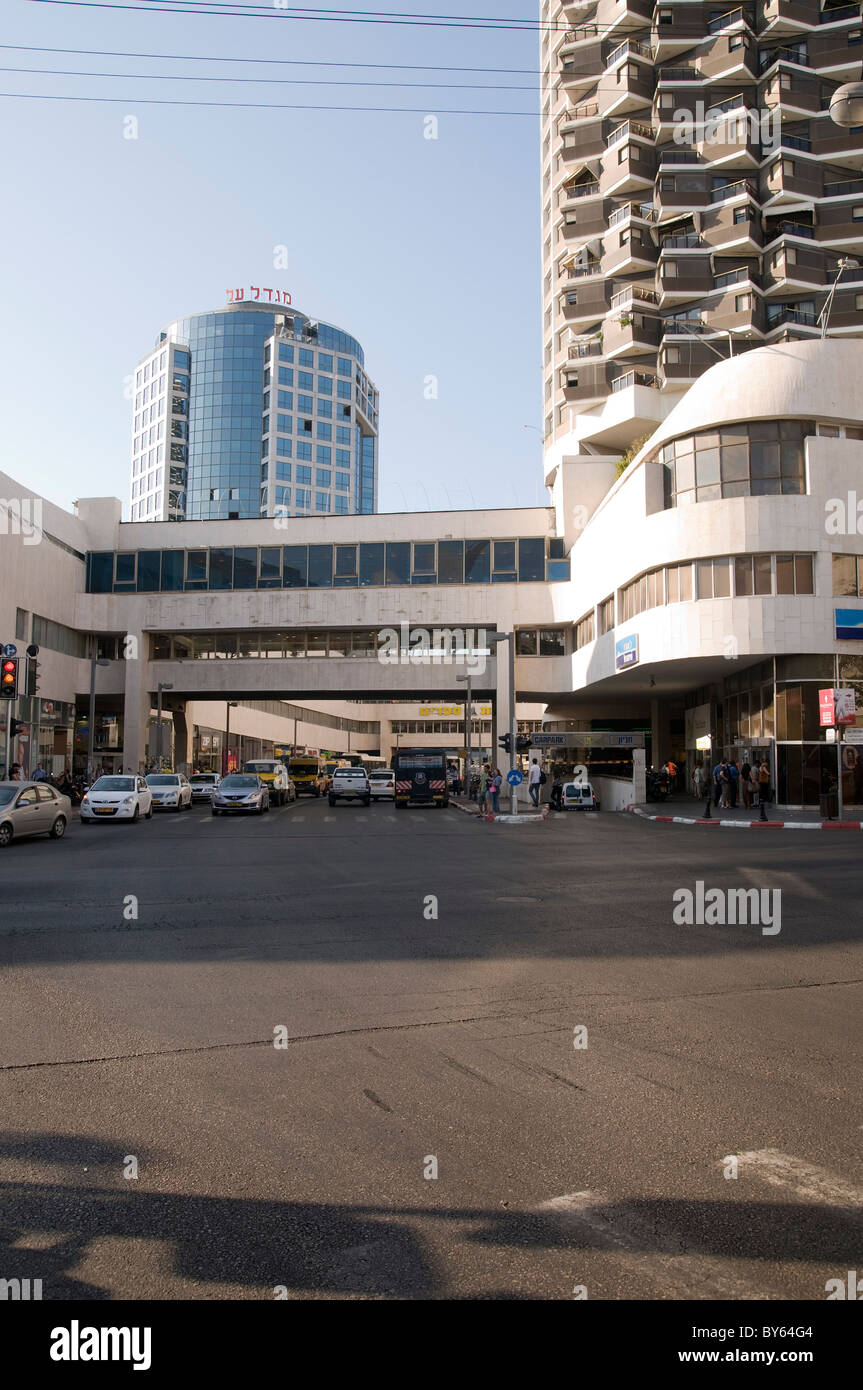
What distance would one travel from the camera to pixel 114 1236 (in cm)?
347

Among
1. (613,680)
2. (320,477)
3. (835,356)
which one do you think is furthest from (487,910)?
(320,477)

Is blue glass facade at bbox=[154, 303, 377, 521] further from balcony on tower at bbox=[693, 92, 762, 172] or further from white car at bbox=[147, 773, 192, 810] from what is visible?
white car at bbox=[147, 773, 192, 810]

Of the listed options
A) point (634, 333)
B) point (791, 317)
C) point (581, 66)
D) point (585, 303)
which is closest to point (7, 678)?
point (634, 333)

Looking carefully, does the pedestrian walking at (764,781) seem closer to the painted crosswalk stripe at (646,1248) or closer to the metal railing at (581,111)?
the painted crosswalk stripe at (646,1248)

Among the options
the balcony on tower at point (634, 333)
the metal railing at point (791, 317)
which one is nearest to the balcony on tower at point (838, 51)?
the metal railing at point (791, 317)

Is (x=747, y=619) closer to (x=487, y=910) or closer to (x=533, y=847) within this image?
(x=533, y=847)

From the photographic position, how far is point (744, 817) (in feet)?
103

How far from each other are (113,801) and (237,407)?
10038cm

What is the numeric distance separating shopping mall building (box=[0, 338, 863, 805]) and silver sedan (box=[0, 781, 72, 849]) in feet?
70.6

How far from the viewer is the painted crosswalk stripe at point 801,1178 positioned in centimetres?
379

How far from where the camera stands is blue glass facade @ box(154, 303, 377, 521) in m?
124

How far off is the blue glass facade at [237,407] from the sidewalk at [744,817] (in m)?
94.2

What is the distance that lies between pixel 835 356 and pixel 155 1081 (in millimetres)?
36323

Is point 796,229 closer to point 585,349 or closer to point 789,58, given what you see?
point 789,58
